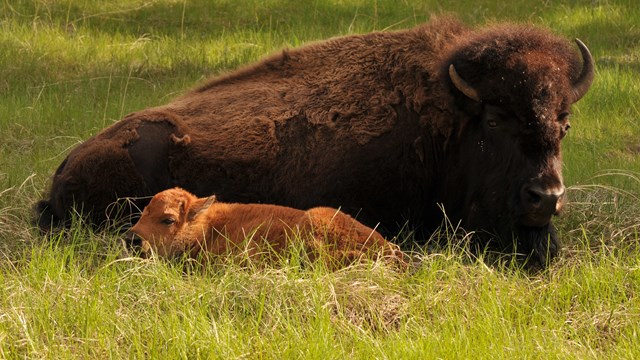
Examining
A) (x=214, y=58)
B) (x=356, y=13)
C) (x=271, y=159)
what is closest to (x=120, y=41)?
(x=214, y=58)

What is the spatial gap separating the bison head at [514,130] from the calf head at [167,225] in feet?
5.25

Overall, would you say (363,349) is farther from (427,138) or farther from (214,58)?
(214,58)

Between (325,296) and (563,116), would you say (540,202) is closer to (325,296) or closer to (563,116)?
(563,116)

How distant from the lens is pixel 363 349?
452cm


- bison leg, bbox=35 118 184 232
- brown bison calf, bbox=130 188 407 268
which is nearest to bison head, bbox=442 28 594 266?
brown bison calf, bbox=130 188 407 268

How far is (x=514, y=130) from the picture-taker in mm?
5977

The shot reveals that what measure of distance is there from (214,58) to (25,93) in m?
2.02

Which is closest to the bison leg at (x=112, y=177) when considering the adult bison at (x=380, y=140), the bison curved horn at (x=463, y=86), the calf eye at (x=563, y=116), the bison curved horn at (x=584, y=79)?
the adult bison at (x=380, y=140)

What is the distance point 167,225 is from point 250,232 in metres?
0.43

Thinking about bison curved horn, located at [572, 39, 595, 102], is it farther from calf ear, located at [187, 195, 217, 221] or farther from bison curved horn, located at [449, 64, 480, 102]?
calf ear, located at [187, 195, 217, 221]

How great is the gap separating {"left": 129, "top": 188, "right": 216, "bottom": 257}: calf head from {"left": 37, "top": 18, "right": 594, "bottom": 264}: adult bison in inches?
35.0

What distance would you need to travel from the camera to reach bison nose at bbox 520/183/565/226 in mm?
5707

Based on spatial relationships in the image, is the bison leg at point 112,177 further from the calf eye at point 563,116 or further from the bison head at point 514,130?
the calf eye at point 563,116

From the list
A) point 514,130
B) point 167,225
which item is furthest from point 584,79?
point 167,225
